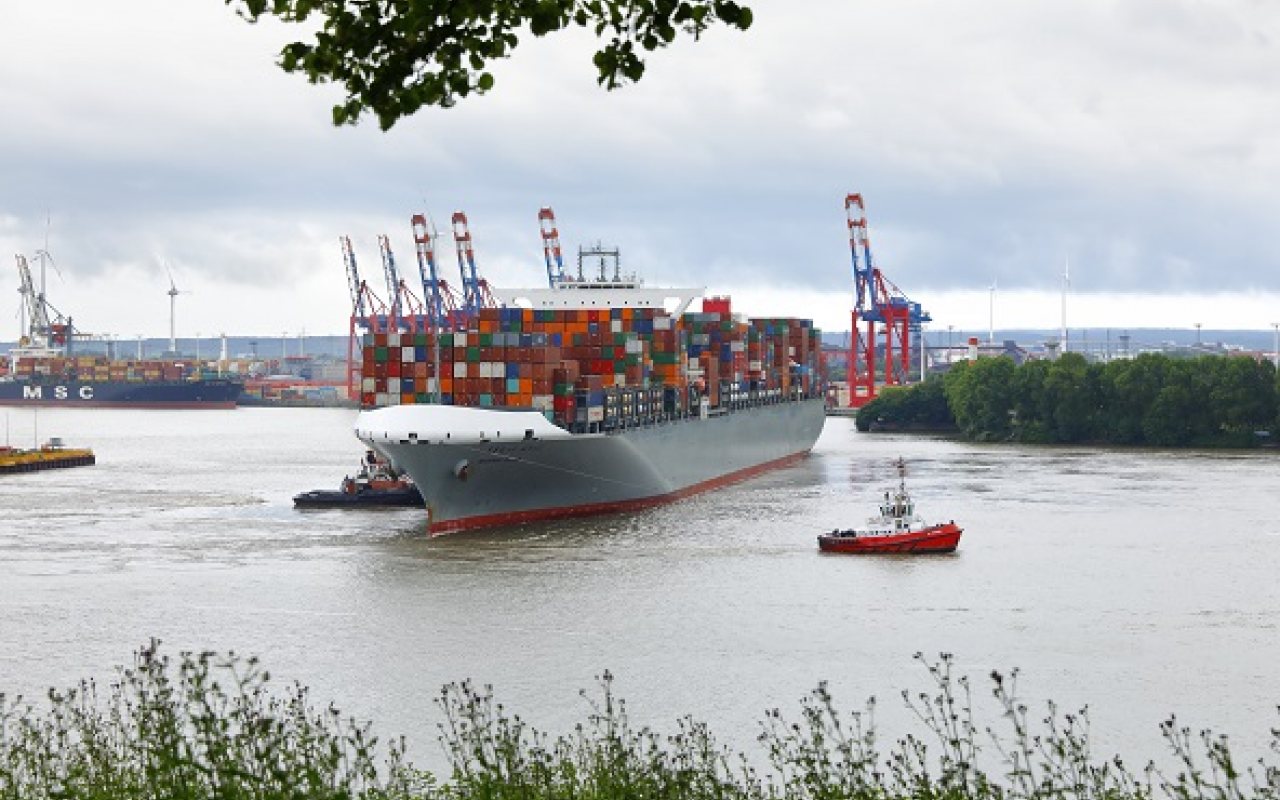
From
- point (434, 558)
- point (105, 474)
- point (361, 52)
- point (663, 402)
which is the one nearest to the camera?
point (361, 52)

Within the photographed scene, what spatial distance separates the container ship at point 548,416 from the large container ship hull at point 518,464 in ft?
0.14

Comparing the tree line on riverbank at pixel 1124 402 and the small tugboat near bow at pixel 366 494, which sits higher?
the tree line on riverbank at pixel 1124 402

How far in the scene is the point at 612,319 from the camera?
7000 cm

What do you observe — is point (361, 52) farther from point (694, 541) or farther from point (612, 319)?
point (612, 319)

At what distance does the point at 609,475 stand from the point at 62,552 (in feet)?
56.4

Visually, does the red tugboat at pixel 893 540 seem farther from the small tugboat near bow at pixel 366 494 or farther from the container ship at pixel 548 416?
the small tugboat near bow at pixel 366 494

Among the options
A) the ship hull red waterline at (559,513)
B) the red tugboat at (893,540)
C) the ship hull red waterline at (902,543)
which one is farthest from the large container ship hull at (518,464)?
the ship hull red waterline at (902,543)

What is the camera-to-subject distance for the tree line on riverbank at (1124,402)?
9975 cm

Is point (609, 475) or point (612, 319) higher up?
point (612, 319)

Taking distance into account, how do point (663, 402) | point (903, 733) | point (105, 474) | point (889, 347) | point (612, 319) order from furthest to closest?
1. point (889, 347)
2. point (105, 474)
3. point (612, 319)
4. point (663, 402)
5. point (903, 733)

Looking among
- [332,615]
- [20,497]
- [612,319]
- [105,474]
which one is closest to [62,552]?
[332,615]

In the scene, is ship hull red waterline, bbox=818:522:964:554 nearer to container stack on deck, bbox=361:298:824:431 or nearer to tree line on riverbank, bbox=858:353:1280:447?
container stack on deck, bbox=361:298:824:431

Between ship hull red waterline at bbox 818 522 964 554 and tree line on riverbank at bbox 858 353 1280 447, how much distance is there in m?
56.5

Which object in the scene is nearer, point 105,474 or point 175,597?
point 175,597
